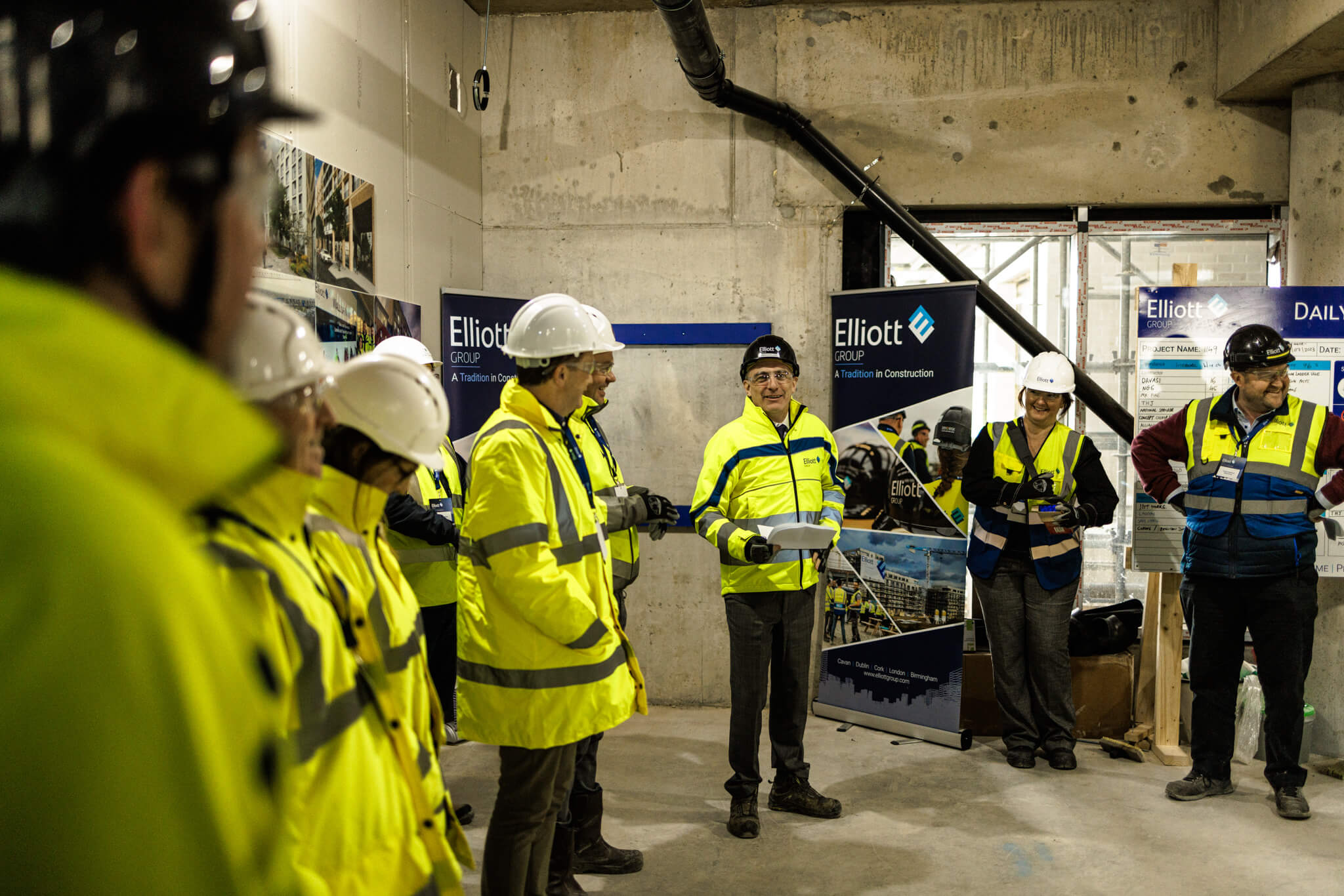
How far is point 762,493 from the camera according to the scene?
11.3 feet

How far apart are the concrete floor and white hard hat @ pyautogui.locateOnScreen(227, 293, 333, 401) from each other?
2.54 metres

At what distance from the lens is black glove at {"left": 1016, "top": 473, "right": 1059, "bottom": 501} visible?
3893mm

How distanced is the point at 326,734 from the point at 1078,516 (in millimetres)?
3667

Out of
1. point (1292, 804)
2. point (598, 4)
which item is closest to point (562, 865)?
point (1292, 804)

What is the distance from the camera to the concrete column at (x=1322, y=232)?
13.5 ft

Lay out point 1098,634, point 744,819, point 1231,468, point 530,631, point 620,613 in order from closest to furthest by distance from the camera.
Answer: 1. point 530,631
2. point 620,613
3. point 744,819
4. point 1231,468
5. point 1098,634

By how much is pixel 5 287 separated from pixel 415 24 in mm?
4489

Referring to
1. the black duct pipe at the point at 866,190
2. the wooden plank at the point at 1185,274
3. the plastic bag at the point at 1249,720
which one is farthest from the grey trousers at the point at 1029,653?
the wooden plank at the point at 1185,274

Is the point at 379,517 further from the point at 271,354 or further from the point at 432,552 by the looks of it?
the point at 432,552

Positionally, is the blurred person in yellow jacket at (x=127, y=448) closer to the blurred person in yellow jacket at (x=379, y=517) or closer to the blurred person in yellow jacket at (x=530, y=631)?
the blurred person in yellow jacket at (x=379, y=517)

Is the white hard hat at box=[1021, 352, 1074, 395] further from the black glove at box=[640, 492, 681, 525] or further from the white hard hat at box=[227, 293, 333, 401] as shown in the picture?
the white hard hat at box=[227, 293, 333, 401]

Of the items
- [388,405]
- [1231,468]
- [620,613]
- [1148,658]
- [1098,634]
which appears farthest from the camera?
[1098,634]

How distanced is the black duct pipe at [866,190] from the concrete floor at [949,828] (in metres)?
1.79

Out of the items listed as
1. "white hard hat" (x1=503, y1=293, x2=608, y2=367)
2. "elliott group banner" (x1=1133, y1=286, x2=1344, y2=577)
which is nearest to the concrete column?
"elliott group banner" (x1=1133, y1=286, x2=1344, y2=577)
